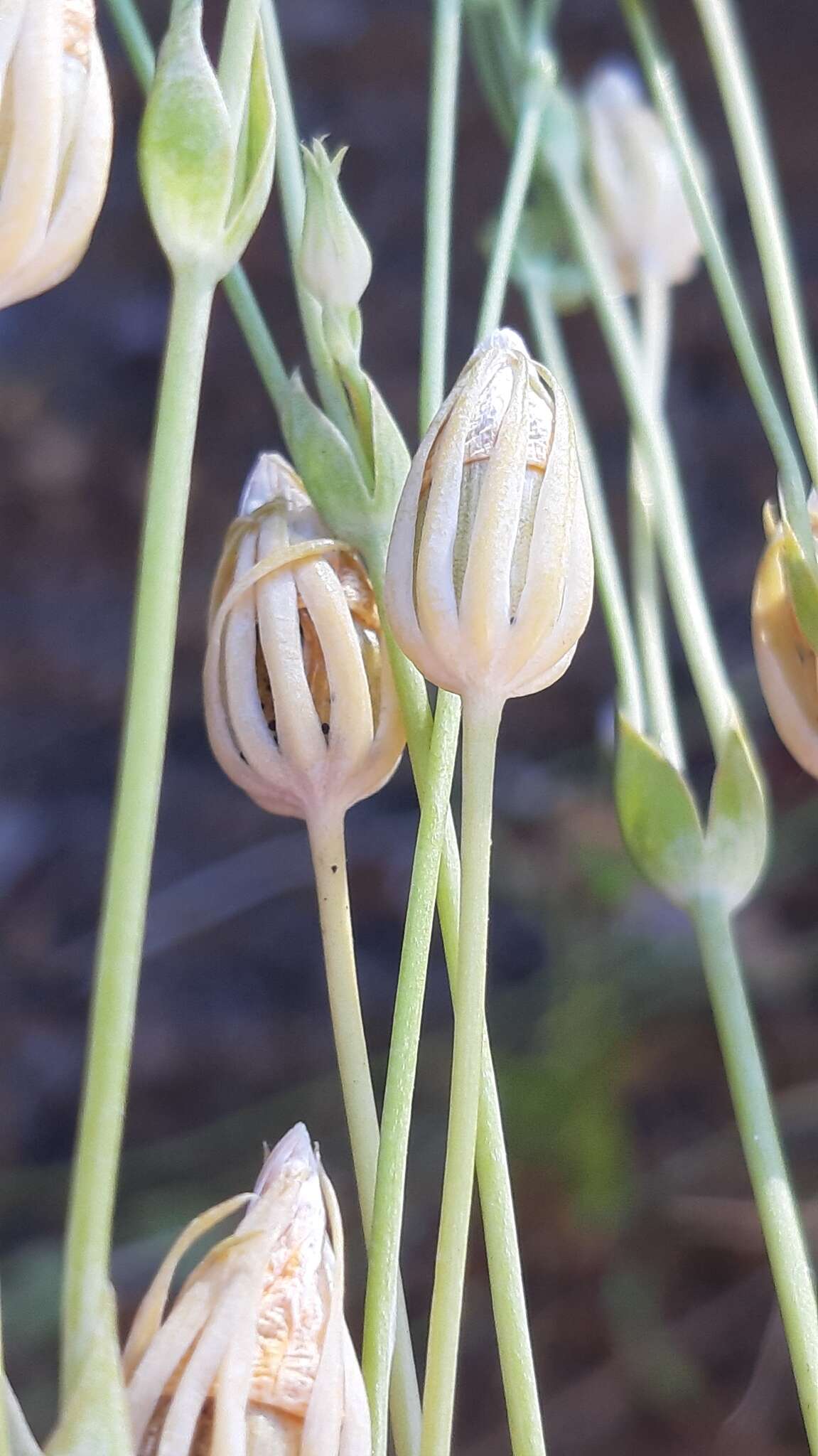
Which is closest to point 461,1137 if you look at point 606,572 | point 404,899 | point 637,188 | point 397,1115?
point 397,1115

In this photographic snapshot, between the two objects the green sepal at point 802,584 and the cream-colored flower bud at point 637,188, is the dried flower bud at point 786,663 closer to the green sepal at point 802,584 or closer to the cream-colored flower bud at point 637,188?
the green sepal at point 802,584

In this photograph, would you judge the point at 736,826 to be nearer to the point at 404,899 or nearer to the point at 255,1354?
the point at 255,1354

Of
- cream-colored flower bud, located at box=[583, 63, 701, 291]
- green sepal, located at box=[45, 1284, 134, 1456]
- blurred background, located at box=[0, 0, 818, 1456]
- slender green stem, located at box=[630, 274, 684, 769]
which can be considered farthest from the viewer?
blurred background, located at box=[0, 0, 818, 1456]

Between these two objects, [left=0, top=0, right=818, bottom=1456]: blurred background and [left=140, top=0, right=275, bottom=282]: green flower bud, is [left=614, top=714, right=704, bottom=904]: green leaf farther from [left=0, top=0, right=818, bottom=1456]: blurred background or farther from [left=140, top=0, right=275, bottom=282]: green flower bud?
[left=0, top=0, right=818, bottom=1456]: blurred background

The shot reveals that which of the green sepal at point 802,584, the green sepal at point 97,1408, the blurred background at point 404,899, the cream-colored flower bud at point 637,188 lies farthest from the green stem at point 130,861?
the blurred background at point 404,899

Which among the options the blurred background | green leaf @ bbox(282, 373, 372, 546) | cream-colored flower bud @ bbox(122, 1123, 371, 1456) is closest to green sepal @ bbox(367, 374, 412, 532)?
green leaf @ bbox(282, 373, 372, 546)

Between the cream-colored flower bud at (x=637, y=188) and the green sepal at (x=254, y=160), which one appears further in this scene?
the cream-colored flower bud at (x=637, y=188)

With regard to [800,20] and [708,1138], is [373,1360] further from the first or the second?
[800,20]
